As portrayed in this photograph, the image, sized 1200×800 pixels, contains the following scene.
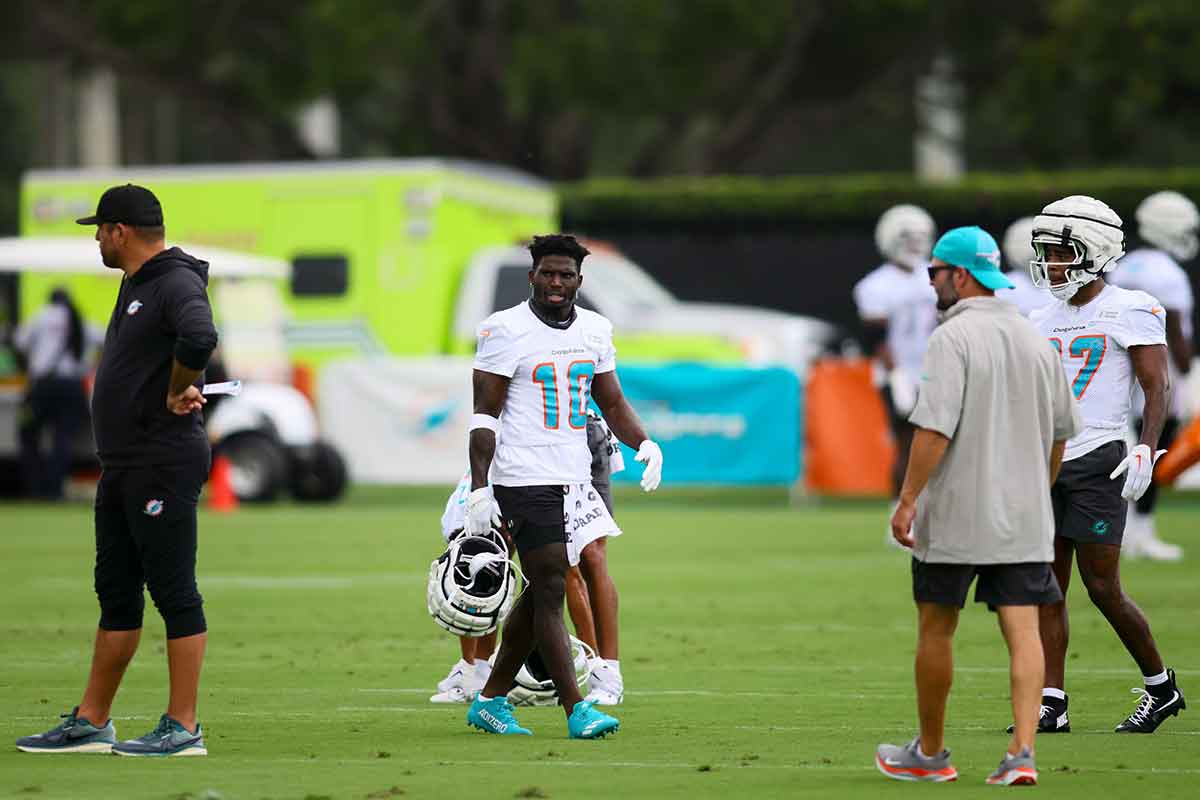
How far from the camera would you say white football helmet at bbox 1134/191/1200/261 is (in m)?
14.1

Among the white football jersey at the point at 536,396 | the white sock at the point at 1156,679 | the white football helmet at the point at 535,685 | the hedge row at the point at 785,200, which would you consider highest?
the hedge row at the point at 785,200

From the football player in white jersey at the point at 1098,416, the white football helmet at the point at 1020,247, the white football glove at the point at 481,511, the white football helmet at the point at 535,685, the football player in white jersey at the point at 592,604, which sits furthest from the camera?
the white football helmet at the point at 1020,247

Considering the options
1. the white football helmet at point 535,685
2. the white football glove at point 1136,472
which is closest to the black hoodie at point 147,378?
the white football helmet at point 535,685

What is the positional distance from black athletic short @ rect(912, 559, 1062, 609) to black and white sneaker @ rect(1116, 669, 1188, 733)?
154cm

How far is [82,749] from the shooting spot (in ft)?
27.4

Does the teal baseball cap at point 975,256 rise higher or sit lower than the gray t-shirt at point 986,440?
higher

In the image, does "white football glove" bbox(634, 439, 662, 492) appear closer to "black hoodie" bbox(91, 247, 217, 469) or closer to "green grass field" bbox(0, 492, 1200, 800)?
"green grass field" bbox(0, 492, 1200, 800)

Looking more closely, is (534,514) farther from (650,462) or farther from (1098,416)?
(1098,416)

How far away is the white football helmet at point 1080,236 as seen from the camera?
28.8ft

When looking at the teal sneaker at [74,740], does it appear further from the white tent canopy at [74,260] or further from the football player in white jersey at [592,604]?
the white tent canopy at [74,260]

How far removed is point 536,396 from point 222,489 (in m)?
14.4

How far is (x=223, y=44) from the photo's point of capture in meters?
34.8

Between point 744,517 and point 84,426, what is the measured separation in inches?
282

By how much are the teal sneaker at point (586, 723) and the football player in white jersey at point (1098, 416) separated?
1.75m
